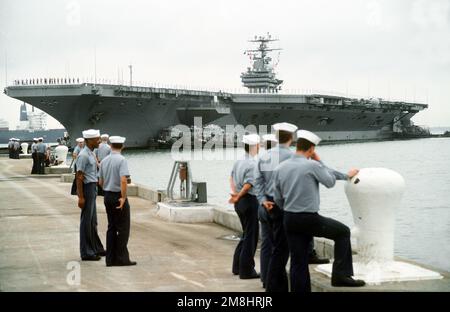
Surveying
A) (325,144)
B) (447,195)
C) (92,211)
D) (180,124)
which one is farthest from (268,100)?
(92,211)

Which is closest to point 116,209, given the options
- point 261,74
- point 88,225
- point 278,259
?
point 88,225

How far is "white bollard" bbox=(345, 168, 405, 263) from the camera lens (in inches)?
218

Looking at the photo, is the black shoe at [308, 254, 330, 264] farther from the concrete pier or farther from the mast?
the mast

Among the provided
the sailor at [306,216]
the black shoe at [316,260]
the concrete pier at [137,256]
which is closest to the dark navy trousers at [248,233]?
the concrete pier at [137,256]

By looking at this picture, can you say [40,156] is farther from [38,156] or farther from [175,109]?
[175,109]

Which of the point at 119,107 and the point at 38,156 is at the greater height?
the point at 119,107

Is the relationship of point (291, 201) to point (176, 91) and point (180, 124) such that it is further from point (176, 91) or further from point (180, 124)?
point (180, 124)

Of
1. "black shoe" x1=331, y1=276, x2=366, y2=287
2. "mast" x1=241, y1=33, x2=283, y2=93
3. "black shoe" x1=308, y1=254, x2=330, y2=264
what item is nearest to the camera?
"black shoe" x1=331, y1=276, x2=366, y2=287

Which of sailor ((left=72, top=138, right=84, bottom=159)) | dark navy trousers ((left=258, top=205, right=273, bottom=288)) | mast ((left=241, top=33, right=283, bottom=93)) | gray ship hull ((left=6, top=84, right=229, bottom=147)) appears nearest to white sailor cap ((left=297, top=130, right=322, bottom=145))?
dark navy trousers ((left=258, top=205, right=273, bottom=288))

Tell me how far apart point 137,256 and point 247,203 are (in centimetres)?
195

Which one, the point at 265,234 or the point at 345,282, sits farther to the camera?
the point at 265,234

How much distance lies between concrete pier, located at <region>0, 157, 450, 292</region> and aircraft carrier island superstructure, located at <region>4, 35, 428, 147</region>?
36050mm

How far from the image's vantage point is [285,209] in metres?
5.21

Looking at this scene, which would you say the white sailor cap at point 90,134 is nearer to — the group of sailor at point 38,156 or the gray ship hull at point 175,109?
the group of sailor at point 38,156
